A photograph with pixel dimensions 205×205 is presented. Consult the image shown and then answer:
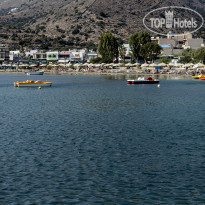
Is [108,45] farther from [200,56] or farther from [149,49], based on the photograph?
[200,56]

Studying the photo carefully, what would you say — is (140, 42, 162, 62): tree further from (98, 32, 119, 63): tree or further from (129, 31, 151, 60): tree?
(98, 32, 119, 63): tree

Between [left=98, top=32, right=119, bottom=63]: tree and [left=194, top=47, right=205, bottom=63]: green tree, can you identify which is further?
[left=98, top=32, right=119, bottom=63]: tree

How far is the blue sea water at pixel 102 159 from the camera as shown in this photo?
18547 mm

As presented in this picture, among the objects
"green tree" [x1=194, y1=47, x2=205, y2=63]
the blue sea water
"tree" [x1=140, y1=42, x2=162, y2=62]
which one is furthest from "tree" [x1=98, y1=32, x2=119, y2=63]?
the blue sea water

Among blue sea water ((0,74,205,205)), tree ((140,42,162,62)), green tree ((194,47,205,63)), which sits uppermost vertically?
tree ((140,42,162,62))

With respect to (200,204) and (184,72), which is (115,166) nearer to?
(200,204)

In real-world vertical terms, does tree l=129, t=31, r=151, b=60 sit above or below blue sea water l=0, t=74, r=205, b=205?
above

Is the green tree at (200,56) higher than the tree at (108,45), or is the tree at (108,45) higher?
the tree at (108,45)

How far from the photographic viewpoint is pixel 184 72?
14712cm

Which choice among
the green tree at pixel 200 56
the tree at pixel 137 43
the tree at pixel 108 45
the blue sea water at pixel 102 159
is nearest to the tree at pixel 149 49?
the tree at pixel 137 43

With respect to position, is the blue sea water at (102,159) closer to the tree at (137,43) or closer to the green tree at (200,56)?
the green tree at (200,56)

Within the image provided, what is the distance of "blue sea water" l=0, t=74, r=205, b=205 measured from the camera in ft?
60.8

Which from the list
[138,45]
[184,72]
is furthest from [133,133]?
[138,45]

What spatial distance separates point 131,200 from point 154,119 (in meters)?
24.9
